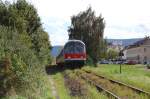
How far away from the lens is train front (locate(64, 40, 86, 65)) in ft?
158

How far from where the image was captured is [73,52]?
48.1 metres

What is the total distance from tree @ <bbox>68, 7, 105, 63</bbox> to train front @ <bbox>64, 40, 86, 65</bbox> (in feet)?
89.8

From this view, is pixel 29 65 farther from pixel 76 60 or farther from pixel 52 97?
pixel 76 60

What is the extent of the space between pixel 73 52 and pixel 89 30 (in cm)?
3252

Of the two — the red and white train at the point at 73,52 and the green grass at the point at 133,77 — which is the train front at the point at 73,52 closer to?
the red and white train at the point at 73,52

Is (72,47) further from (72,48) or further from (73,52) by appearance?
(73,52)

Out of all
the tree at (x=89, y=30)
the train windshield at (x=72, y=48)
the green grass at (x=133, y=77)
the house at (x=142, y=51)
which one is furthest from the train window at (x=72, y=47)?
the house at (x=142, y=51)

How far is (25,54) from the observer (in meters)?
18.6

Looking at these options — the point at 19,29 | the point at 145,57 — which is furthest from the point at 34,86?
the point at 145,57

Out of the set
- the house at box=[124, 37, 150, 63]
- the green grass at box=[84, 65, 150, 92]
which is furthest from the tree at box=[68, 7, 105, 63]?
the house at box=[124, 37, 150, 63]

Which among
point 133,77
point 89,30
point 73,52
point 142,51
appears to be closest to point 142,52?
point 142,51

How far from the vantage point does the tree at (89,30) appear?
77.2 metres

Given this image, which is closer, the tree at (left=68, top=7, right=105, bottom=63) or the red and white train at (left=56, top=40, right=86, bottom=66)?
the red and white train at (left=56, top=40, right=86, bottom=66)

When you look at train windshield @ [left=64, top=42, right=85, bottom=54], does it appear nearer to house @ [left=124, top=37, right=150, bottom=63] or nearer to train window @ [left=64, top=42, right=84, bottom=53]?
train window @ [left=64, top=42, right=84, bottom=53]
